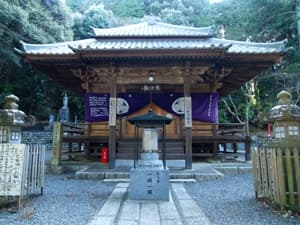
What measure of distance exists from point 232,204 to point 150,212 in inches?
61.7

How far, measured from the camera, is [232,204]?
4875 millimetres

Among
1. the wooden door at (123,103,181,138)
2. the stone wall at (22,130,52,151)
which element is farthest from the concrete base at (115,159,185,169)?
the stone wall at (22,130,52,151)

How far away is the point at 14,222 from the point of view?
3.84 m

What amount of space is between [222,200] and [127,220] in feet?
7.16

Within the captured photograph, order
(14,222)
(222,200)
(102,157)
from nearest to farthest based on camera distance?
(14,222) < (222,200) < (102,157)

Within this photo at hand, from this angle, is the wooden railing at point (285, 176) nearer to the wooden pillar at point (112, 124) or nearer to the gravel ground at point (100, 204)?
the gravel ground at point (100, 204)

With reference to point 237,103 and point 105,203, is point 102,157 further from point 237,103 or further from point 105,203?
point 237,103

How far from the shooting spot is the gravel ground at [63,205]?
3938mm

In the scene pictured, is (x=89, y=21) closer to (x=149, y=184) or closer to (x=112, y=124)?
(x=112, y=124)

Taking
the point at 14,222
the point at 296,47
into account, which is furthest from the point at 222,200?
the point at 296,47

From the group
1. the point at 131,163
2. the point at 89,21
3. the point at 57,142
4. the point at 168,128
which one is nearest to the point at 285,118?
the point at 131,163

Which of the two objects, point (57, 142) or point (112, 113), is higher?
point (112, 113)

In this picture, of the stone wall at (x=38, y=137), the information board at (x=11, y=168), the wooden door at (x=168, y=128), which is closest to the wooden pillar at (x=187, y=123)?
the wooden door at (x=168, y=128)

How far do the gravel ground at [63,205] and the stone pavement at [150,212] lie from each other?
0.23 m
